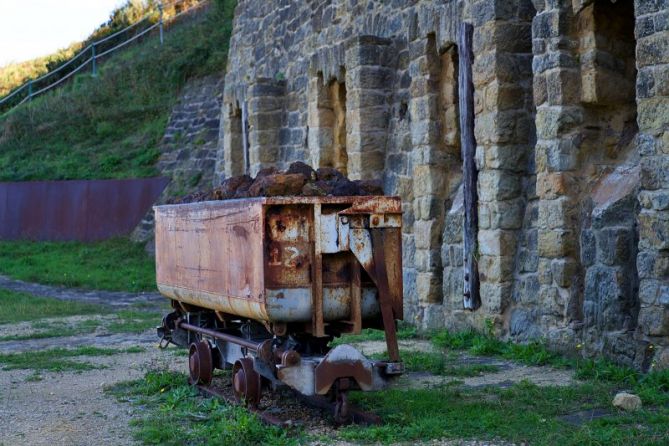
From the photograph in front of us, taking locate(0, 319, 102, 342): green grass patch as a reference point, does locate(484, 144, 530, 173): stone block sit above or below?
above

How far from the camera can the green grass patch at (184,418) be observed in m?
6.80

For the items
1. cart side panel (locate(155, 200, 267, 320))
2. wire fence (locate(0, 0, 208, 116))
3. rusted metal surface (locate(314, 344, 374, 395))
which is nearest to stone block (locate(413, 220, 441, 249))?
cart side panel (locate(155, 200, 267, 320))

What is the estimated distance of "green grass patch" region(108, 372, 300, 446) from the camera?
680 centimetres

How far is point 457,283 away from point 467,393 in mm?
3199

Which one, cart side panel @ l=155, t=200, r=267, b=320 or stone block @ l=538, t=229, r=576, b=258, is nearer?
cart side panel @ l=155, t=200, r=267, b=320

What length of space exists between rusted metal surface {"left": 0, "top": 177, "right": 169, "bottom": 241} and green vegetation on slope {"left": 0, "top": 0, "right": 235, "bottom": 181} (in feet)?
1.53

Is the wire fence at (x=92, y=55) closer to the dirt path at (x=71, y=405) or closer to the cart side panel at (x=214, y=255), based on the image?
the dirt path at (x=71, y=405)

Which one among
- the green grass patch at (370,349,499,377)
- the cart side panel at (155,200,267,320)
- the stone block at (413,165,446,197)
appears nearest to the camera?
the cart side panel at (155,200,267,320)

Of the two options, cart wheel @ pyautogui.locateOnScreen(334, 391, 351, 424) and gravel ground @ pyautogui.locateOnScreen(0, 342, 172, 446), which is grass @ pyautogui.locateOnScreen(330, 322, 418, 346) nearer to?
gravel ground @ pyautogui.locateOnScreen(0, 342, 172, 446)

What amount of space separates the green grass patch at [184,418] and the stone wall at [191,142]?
12031mm

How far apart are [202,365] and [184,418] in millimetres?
1005

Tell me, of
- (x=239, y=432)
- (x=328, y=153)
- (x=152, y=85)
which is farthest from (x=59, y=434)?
(x=152, y=85)

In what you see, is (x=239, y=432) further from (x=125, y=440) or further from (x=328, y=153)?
(x=328, y=153)

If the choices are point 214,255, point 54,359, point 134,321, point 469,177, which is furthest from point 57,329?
point 214,255
